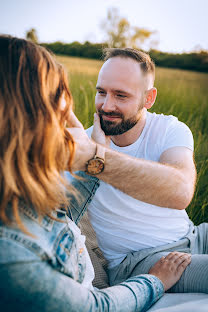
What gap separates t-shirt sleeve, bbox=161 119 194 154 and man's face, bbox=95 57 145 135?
270mm

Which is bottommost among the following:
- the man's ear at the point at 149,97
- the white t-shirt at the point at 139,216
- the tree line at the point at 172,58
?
the white t-shirt at the point at 139,216

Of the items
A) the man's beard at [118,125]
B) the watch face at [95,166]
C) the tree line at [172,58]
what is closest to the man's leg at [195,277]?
the watch face at [95,166]

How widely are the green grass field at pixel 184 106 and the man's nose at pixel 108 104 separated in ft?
1.67

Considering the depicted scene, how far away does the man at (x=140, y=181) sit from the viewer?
1145 millimetres

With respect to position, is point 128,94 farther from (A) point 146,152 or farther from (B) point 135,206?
(B) point 135,206

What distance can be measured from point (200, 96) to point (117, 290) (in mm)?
6016

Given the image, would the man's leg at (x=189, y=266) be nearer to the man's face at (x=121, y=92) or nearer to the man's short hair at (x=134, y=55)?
the man's face at (x=121, y=92)

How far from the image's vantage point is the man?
1.14 meters

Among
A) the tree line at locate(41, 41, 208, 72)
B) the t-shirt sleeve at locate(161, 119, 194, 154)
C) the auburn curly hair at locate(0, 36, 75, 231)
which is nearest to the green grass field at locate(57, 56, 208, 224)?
the auburn curly hair at locate(0, 36, 75, 231)

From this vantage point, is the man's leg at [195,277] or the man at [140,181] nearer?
the man at [140,181]

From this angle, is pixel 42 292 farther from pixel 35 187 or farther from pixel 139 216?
pixel 139 216

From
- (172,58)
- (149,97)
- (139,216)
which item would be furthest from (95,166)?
(172,58)

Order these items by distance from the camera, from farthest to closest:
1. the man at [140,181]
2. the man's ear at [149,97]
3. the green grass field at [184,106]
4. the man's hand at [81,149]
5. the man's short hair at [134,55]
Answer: the green grass field at [184,106], the man's ear at [149,97], the man's short hair at [134,55], the man at [140,181], the man's hand at [81,149]

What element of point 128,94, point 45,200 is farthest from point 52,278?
point 128,94
